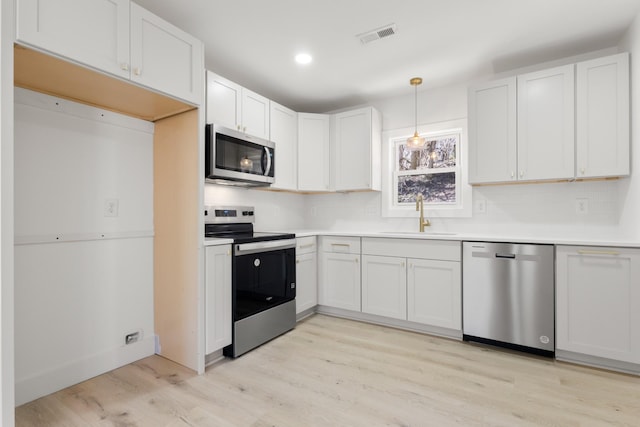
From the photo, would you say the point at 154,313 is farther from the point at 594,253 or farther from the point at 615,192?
the point at 615,192

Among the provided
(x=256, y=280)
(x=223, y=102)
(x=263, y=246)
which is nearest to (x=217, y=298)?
(x=256, y=280)

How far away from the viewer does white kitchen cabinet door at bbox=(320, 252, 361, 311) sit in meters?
3.26

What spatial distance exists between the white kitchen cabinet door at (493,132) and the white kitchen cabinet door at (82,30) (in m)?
2.75

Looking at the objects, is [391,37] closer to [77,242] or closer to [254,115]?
[254,115]

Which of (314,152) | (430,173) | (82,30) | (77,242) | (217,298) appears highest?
(82,30)

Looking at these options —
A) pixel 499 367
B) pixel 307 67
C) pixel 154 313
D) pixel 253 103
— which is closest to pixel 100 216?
pixel 154 313

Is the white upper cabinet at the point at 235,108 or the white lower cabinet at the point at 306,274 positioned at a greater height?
the white upper cabinet at the point at 235,108

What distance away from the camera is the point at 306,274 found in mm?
3301

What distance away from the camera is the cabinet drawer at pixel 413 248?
9.13ft

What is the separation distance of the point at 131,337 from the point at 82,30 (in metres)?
2.01

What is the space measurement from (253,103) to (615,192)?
10.5 feet

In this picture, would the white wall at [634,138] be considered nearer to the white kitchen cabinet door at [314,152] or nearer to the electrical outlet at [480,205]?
the electrical outlet at [480,205]

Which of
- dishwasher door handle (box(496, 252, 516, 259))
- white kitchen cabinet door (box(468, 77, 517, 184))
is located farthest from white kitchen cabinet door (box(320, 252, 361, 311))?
white kitchen cabinet door (box(468, 77, 517, 184))

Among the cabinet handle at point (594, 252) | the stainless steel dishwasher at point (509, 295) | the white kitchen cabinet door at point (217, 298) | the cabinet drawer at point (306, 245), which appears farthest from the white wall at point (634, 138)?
the white kitchen cabinet door at point (217, 298)
